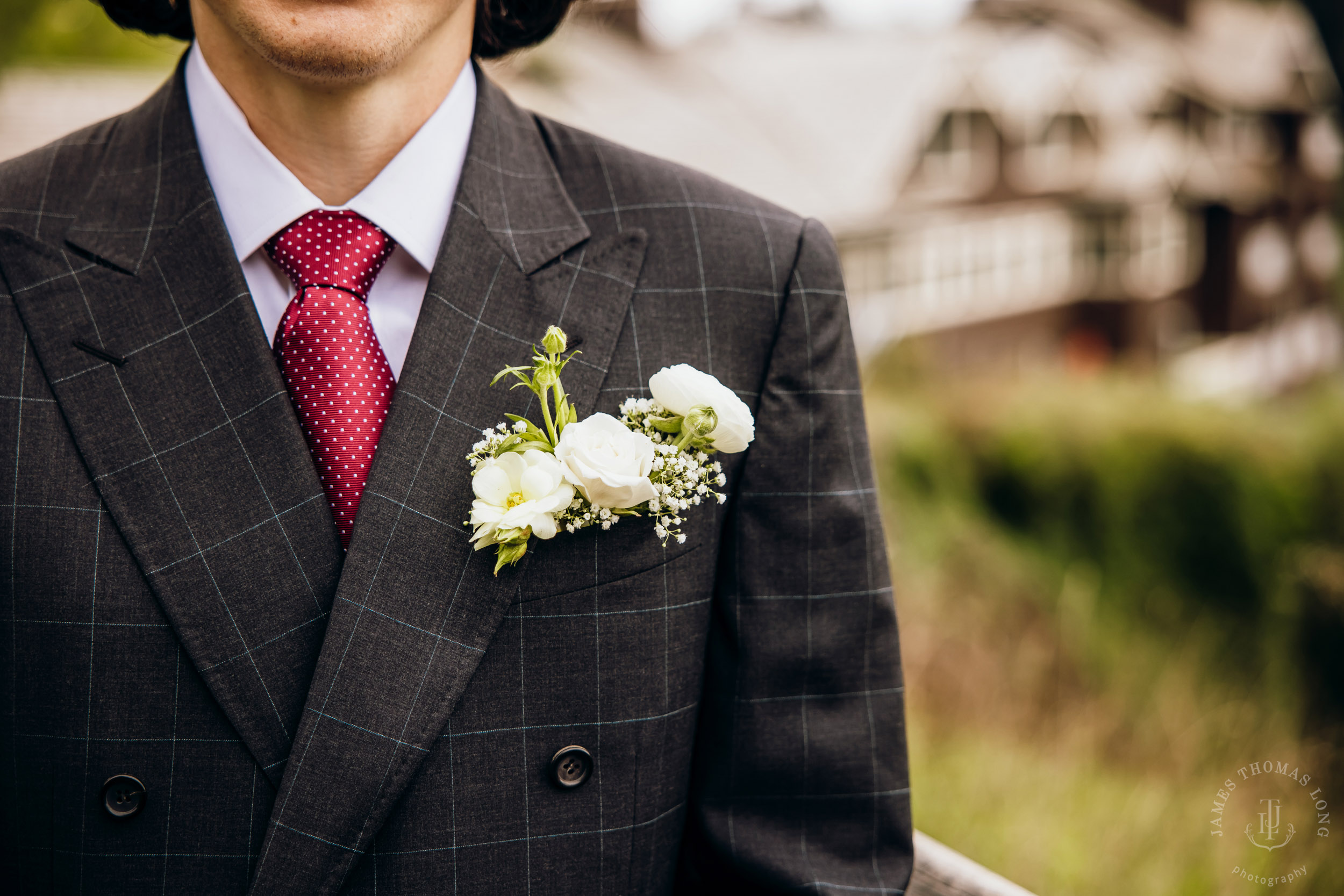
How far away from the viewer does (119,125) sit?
157cm

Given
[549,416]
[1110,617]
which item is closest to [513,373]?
[549,416]

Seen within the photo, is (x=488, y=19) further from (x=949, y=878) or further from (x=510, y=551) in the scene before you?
(x=949, y=878)

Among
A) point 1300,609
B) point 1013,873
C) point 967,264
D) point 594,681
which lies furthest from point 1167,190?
point 594,681

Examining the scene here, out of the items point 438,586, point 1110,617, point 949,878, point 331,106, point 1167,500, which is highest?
point 331,106

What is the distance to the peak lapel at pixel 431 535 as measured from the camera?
1309 mm

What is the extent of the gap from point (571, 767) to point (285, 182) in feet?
3.03

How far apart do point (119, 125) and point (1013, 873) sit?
433 centimetres

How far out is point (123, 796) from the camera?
4.35 ft

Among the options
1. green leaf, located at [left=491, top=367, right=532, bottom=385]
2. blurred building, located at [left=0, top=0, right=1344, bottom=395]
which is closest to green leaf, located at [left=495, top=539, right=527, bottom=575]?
green leaf, located at [left=491, top=367, right=532, bottom=385]

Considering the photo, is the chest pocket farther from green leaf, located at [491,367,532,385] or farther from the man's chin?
the man's chin

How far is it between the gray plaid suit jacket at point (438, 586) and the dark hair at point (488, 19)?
0.81 ft

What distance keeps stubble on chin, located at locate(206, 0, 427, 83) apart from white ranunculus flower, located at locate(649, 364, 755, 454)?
1.89 ft

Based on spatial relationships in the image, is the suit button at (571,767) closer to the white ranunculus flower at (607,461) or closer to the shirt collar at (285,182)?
the white ranunculus flower at (607,461)

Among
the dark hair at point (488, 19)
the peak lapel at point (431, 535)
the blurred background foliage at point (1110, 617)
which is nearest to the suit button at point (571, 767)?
the peak lapel at point (431, 535)
